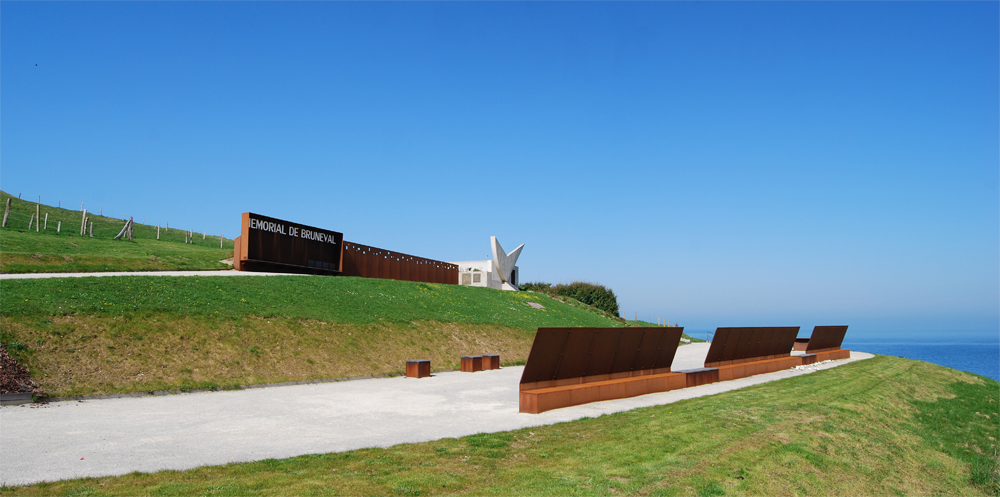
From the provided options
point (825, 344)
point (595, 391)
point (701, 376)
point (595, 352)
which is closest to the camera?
point (595, 391)

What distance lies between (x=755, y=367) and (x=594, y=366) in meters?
8.71

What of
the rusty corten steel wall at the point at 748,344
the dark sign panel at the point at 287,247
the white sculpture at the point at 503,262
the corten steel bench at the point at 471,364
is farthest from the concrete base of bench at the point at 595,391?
the white sculpture at the point at 503,262

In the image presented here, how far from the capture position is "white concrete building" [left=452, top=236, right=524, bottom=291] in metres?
51.3

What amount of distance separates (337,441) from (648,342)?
8578mm

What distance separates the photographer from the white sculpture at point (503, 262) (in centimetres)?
5359

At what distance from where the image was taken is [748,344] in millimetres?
19609

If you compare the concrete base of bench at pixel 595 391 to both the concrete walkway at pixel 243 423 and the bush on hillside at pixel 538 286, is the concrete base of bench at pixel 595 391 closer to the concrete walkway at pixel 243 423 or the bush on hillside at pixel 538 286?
the concrete walkway at pixel 243 423

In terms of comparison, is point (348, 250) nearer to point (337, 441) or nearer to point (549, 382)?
point (549, 382)

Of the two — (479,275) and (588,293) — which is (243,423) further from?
(588,293)

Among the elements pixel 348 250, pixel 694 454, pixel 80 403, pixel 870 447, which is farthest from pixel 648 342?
pixel 348 250

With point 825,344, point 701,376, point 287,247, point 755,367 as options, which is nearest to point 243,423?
point 701,376

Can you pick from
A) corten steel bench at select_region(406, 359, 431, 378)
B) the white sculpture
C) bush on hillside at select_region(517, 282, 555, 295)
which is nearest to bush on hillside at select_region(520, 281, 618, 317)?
bush on hillside at select_region(517, 282, 555, 295)

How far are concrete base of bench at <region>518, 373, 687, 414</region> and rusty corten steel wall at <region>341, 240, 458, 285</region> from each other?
22042mm

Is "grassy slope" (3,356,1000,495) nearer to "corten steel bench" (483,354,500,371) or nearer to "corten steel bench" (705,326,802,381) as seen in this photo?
"corten steel bench" (705,326,802,381)
